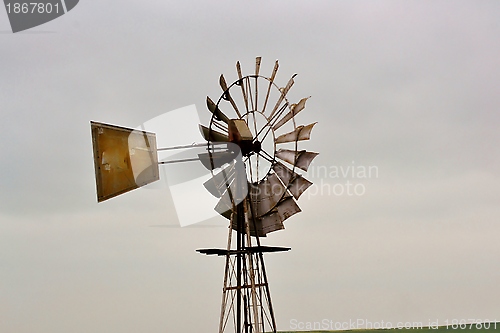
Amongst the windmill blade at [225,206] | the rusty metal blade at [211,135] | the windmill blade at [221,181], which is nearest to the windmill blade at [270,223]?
the windmill blade at [225,206]

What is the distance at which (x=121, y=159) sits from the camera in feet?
41.5

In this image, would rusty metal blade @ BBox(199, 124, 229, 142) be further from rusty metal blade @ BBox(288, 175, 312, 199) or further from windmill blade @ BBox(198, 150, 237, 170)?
rusty metal blade @ BBox(288, 175, 312, 199)

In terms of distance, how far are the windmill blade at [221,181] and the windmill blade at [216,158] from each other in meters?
0.16

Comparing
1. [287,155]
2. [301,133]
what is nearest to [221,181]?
[287,155]

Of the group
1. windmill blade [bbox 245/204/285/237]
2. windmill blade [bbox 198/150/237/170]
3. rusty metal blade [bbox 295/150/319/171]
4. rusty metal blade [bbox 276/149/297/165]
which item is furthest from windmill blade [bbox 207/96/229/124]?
windmill blade [bbox 245/204/285/237]

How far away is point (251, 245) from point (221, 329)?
1.59 meters

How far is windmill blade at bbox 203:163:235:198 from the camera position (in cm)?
1345

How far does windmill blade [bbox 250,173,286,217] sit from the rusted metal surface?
1.91 meters

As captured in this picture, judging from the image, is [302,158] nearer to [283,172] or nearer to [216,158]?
[283,172]

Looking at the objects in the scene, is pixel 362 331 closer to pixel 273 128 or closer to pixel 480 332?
pixel 480 332

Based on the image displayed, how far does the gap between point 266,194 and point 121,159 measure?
112 inches

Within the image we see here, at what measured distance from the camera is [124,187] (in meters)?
12.7

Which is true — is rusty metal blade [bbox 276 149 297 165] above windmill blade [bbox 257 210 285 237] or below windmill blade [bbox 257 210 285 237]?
above

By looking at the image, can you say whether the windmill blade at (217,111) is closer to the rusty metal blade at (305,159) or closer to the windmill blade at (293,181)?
the windmill blade at (293,181)
